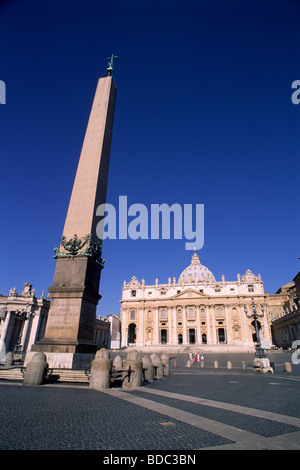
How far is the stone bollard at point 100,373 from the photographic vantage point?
861 cm

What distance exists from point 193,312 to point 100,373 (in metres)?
71.8

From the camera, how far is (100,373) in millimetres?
8641

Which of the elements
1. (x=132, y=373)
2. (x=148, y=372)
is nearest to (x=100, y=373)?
(x=132, y=373)

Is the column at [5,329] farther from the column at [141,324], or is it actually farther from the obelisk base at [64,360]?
the column at [141,324]

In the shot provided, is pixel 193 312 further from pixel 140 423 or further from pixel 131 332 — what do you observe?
pixel 140 423

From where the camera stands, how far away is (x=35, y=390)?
301 inches

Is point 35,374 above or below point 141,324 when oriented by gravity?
below

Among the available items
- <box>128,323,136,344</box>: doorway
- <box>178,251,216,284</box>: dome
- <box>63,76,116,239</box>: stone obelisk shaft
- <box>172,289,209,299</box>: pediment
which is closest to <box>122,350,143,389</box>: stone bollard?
<box>63,76,116,239</box>: stone obelisk shaft

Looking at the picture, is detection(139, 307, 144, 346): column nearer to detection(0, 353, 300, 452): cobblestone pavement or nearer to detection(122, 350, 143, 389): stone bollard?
detection(122, 350, 143, 389): stone bollard

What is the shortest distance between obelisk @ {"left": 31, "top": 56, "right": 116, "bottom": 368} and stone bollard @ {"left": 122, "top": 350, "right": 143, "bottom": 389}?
214cm

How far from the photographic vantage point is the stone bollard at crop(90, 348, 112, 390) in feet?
28.2

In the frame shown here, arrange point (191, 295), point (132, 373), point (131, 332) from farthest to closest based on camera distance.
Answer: point (131, 332) < point (191, 295) < point (132, 373)

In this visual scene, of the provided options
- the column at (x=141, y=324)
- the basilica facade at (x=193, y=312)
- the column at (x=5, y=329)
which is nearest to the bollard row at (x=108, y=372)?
the column at (x=5, y=329)
